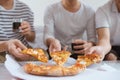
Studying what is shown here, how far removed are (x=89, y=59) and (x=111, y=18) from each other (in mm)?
629

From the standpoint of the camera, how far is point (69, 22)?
70.6 inches

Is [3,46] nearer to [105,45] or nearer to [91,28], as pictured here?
[105,45]

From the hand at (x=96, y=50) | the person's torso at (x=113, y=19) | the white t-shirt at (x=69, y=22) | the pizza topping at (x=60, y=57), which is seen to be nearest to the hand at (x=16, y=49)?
the pizza topping at (x=60, y=57)

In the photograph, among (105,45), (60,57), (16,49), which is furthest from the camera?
(105,45)

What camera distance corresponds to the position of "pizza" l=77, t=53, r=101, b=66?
3.49ft

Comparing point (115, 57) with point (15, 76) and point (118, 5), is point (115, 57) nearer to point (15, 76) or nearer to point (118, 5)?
point (118, 5)

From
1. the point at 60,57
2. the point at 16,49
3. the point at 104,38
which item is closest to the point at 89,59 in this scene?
the point at 60,57

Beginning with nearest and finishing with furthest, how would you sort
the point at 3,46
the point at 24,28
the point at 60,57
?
1. the point at 60,57
2. the point at 3,46
3. the point at 24,28

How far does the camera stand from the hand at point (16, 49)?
115cm

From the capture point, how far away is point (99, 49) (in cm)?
126

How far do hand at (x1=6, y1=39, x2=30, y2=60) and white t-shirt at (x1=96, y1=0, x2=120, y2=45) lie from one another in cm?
60

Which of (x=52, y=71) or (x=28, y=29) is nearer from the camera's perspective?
(x=52, y=71)

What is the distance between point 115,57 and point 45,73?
68 centimetres

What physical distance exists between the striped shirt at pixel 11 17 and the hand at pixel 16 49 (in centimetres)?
47
